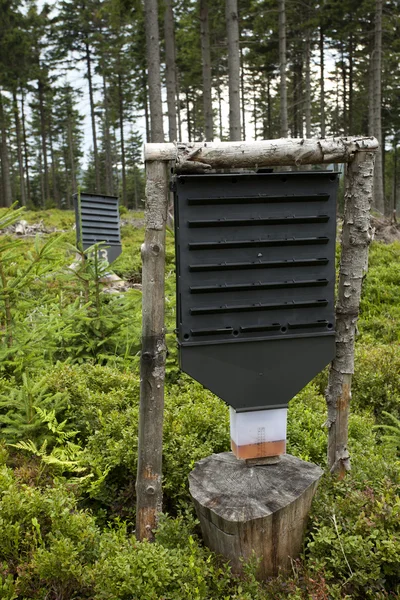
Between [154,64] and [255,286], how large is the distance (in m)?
12.7

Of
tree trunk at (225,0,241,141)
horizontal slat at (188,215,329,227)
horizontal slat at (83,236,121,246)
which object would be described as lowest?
horizontal slat at (83,236,121,246)

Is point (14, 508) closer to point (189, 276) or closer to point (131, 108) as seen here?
point (189, 276)

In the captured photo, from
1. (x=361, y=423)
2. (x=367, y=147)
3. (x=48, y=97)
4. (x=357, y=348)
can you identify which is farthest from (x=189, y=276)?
(x=48, y=97)

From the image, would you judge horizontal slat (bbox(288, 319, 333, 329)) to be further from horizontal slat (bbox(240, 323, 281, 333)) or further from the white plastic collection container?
the white plastic collection container

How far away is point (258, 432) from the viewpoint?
9.09ft

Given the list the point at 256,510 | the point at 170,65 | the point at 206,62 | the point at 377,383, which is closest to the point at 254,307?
the point at 256,510

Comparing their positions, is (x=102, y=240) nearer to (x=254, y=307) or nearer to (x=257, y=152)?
(x=257, y=152)

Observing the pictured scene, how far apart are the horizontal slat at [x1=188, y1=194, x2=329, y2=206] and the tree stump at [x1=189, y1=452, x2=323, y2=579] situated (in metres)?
1.60

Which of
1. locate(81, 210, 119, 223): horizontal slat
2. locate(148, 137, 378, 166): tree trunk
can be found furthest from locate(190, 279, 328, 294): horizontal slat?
locate(81, 210, 119, 223): horizontal slat

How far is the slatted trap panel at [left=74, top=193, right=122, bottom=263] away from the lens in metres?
8.47

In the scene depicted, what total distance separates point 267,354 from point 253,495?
0.79m

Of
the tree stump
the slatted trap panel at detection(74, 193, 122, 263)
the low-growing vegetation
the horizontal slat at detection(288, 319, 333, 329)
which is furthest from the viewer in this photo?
the slatted trap panel at detection(74, 193, 122, 263)

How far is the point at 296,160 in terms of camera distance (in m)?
2.67

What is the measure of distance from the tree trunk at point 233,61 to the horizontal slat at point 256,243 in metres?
10.9
